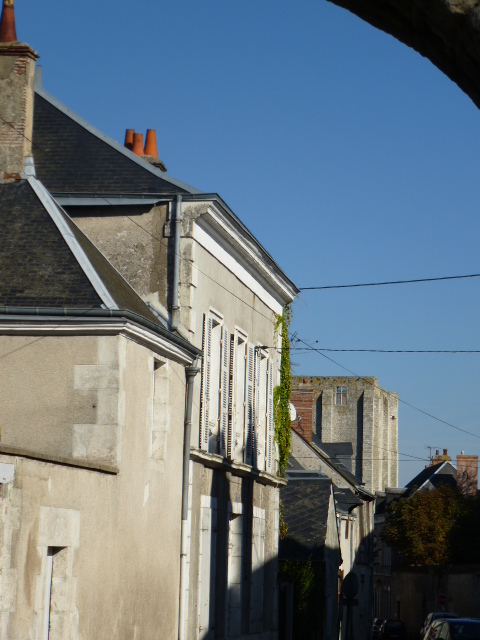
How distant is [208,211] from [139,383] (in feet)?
11.0

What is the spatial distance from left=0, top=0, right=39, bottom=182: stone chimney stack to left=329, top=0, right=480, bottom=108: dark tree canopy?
38.0ft

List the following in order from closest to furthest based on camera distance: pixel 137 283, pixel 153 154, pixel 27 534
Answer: pixel 27 534
pixel 137 283
pixel 153 154

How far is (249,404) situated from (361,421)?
2865 inches

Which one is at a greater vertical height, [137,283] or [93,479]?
[137,283]

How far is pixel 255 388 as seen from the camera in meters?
18.7

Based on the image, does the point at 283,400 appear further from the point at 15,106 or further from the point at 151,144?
the point at 15,106

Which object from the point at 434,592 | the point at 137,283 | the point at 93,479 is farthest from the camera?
the point at 434,592

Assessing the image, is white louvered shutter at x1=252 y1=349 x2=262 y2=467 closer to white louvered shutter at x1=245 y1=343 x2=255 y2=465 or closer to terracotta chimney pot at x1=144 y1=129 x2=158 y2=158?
white louvered shutter at x1=245 y1=343 x2=255 y2=465

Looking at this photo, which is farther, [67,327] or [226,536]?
[226,536]

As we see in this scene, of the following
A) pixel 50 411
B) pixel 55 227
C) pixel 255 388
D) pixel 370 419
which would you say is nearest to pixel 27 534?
pixel 50 411

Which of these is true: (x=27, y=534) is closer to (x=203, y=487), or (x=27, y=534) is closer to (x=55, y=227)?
(x=55, y=227)

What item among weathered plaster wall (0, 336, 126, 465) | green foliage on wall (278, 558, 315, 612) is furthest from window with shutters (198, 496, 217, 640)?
green foliage on wall (278, 558, 315, 612)

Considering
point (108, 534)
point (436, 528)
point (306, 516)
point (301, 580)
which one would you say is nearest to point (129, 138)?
point (108, 534)

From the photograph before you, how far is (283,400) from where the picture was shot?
2072cm
